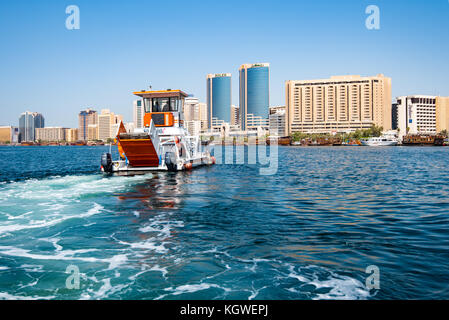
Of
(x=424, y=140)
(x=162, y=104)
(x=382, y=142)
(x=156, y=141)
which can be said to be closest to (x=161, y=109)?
(x=162, y=104)

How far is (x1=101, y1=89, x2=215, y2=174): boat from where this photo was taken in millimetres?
28047

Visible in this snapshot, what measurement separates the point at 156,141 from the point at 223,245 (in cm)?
2064

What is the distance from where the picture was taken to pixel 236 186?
2317cm

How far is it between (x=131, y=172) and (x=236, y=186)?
1220cm

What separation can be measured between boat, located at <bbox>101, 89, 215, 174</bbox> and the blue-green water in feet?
33.0

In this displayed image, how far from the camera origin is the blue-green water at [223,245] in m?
6.72

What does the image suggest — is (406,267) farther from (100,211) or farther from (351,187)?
(351,187)

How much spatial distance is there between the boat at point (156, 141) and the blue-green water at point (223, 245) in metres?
10.1

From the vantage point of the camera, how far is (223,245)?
31.0 ft

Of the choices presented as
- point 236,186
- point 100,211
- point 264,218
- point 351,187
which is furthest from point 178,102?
point 264,218
